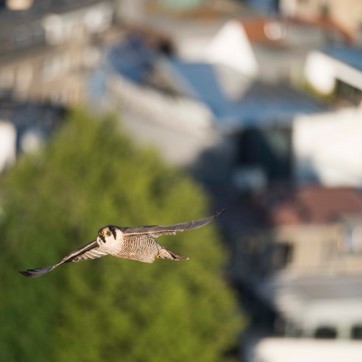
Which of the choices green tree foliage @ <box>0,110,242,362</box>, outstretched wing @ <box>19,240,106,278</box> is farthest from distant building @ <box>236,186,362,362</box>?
outstretched wing @ <box>19,240,106,278</box>

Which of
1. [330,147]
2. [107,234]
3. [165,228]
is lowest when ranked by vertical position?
[330,147]

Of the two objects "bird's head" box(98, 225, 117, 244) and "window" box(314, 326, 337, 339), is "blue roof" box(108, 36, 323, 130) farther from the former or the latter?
"bird's head" box(98, 225, 117, 244)

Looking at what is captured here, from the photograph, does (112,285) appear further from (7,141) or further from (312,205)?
(7,141)

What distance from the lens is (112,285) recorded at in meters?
31.2

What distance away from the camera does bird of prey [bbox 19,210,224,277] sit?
9.71 meters

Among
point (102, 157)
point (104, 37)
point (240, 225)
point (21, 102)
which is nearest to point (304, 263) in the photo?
point (240, 225)

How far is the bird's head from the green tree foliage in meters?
20.7

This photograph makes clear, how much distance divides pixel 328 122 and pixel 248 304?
1243cm

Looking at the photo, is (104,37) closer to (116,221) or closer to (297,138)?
(297,138)

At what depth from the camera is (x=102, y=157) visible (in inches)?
1416

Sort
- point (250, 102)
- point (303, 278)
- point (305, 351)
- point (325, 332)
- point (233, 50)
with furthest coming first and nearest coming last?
1. point (233, 50)
2. point (250, 102)
3. point (303, 278)
4. point (325, 332)
5. point (305, 351)

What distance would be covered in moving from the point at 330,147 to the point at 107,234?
129 feet

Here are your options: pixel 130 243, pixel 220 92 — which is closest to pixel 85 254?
pixel 130 243

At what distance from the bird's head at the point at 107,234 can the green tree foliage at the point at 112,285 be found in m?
20.7
